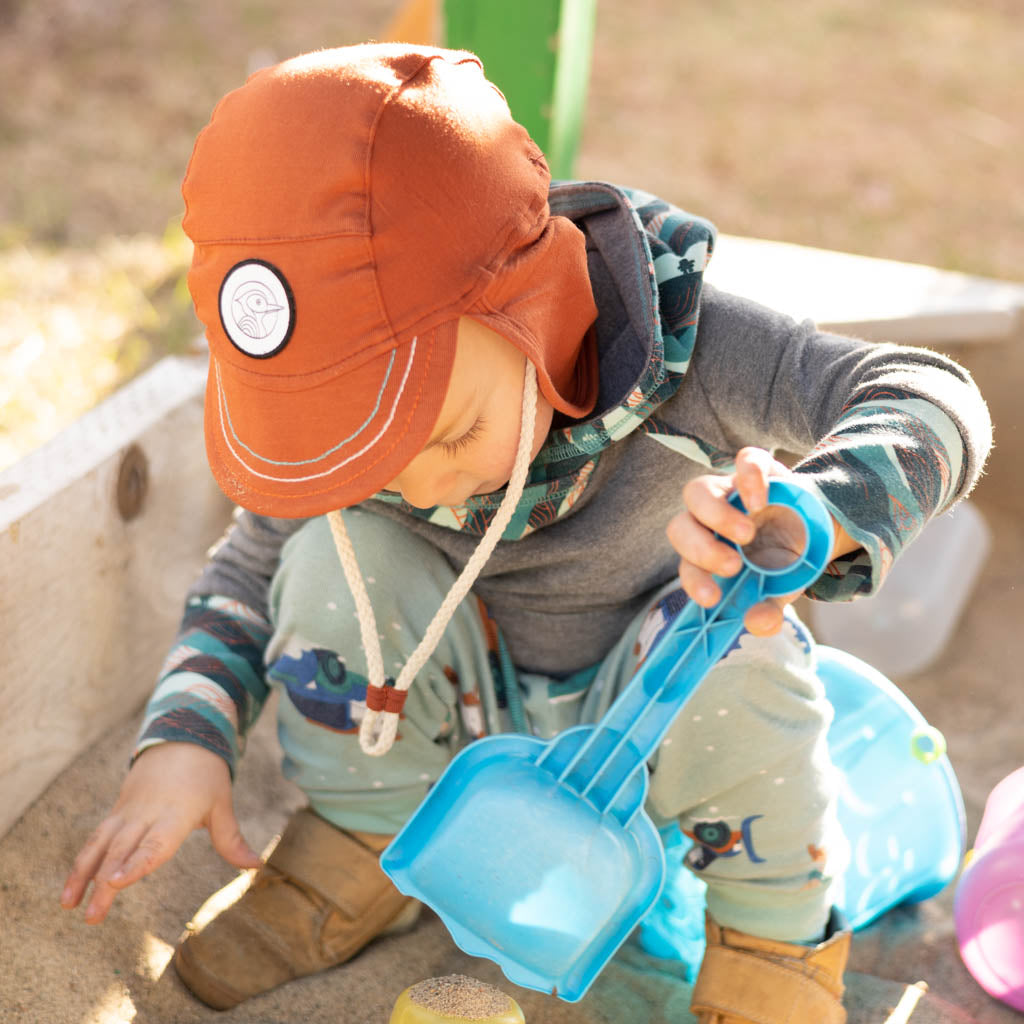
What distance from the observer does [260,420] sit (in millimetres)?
659

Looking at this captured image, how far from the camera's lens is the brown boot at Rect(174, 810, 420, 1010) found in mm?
832

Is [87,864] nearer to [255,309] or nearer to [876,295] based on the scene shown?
[255,309]

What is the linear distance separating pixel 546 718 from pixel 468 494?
0.81ft

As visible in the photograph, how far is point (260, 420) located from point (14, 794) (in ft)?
1.45

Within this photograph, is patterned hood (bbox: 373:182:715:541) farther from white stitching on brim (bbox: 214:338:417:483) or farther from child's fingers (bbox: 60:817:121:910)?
child's fingers (bbox: 60:817:121:910)

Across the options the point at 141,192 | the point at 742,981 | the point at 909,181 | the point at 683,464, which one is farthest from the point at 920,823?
the point at 909,181

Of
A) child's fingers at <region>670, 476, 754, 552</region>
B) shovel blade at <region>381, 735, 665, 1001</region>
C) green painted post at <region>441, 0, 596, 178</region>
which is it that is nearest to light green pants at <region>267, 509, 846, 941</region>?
shovel blade at <region>381, 735, 665, 1001</region>

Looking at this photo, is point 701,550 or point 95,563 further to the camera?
point 95,563

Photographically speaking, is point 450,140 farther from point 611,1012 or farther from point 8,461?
point 8,461

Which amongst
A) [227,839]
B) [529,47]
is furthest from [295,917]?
[529,47]

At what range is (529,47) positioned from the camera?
54.1 inches

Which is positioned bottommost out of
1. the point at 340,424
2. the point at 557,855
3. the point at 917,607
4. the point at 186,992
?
the point at 917,607

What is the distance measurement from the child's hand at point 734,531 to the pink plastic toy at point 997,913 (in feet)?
1.24

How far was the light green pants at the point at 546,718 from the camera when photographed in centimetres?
79
